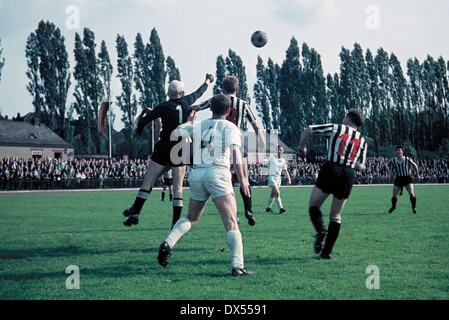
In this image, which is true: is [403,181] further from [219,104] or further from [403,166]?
[219,104]

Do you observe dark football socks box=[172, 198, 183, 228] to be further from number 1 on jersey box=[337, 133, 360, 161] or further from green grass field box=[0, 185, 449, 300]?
number 1 on jersey box=[337, 133, 360, 161]

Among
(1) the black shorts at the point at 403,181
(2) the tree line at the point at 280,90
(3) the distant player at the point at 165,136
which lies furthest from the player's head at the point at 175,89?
(2) the tree line at the point at 280,90

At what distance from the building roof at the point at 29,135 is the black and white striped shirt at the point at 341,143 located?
171 feet

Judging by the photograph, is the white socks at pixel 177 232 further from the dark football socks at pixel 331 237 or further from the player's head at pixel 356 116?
the player's head at pixel 356 116

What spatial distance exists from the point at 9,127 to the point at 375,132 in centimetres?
5097

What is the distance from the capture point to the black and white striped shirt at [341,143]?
19.6ft

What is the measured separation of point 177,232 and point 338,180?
2513 mm

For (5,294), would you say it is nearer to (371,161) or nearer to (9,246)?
(9,246)

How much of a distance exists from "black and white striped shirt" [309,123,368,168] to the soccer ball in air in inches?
175

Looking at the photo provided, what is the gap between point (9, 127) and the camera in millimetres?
52031

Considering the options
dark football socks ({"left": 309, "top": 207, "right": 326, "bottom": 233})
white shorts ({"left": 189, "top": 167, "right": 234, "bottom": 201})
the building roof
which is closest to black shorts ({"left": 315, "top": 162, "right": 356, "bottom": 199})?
dark football socks ({"left": 309, "top": 207, "right": 326, "bottom": 233})

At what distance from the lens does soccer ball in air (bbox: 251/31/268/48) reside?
9.78 meters

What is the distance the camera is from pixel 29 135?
5216 centimetres

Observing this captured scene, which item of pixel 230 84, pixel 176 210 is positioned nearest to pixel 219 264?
pixel 176 210
